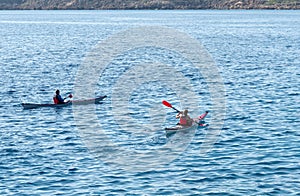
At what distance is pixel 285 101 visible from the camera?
63.2m

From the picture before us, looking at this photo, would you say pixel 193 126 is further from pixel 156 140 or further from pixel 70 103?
pixel 70 103

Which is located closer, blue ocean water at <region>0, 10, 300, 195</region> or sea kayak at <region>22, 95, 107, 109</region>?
blue ocean water at <region>0, 10, 300, 195</region>

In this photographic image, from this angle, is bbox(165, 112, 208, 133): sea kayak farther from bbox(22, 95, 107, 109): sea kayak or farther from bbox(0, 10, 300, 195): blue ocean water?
bbox(22, 95, 107, 109): sea kayak

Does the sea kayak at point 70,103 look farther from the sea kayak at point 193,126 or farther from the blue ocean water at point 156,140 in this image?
the sea kayak at point 193,126

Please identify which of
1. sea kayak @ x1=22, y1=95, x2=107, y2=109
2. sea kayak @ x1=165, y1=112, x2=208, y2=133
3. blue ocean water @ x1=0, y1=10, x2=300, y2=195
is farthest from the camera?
sea kayak @ x1=22, y1=95, x2=107, y2=109

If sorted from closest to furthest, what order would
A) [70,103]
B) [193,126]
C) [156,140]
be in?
[156,140] < [193,126] < [70,103]

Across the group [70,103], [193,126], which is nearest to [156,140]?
[193,126]

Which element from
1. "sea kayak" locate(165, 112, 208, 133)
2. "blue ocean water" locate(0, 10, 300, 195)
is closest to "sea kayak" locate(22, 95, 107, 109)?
"blue ocean water" locate(0, 10, 300, 195)

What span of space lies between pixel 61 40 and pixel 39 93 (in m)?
89.8

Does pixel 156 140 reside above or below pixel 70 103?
above

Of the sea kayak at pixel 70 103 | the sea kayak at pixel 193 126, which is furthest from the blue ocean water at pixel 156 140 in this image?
the sea kayak at pixel 193 126

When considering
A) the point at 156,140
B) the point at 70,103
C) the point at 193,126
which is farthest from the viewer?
the point at 70,103

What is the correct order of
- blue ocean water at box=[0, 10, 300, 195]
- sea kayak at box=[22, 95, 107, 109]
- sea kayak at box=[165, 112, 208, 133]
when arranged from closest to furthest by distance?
blue ocean water at box=[0, 10, 300, 195] → sea kayak at box=[165, 112, 208, 133] → sea kayak at box=[22, 95, 107, 109]

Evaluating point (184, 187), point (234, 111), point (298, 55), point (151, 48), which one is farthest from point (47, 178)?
point (151, 48)
